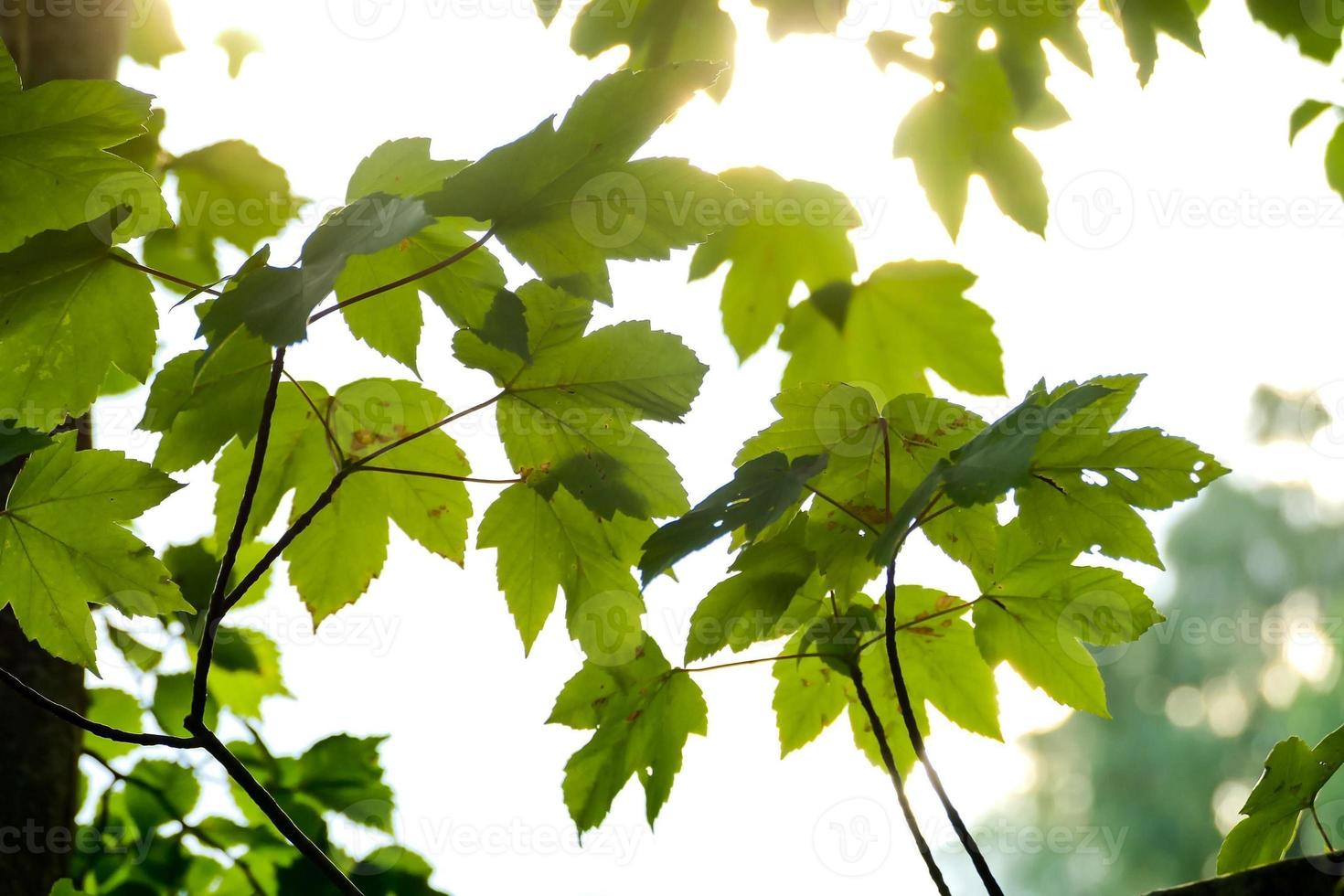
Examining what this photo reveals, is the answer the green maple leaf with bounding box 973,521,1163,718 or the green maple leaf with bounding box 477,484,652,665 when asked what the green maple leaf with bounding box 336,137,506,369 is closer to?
the green maple leaf with bounding box 477,484,652,665

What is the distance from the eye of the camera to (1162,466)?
57 centimetres

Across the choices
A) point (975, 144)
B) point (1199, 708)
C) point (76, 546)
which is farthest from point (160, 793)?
point (1199, 708)

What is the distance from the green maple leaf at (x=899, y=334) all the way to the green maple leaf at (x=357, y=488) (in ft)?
2.01

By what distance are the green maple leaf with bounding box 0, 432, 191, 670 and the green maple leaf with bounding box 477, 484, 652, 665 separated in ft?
0.74

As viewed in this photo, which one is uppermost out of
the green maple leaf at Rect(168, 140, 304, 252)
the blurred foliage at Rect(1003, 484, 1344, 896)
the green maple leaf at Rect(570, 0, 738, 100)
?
the green maple leaf at Rect(168, 140, 304, 252)

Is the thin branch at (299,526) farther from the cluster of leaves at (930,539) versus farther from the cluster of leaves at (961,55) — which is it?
the cluster of leaves at (961,55)

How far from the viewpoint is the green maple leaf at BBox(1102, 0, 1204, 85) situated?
0.89m

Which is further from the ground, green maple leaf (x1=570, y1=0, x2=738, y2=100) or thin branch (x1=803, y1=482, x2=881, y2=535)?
green maple leaf (x1=570, y1=0, x2=738, y2=100)

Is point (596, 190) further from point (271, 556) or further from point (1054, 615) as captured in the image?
point (1054, 615)

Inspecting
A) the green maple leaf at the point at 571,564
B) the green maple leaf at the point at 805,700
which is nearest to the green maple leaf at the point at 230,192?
the green maple leaf at the point at 571,564

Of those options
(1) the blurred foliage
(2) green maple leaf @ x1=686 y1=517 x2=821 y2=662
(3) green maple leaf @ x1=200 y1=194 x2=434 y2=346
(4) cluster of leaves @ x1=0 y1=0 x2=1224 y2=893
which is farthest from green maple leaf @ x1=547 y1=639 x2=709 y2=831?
(1) the blurred foliage

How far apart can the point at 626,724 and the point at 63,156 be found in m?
0.58

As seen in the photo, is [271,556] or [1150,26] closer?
[271,556]

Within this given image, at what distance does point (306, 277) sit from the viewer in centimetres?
48
